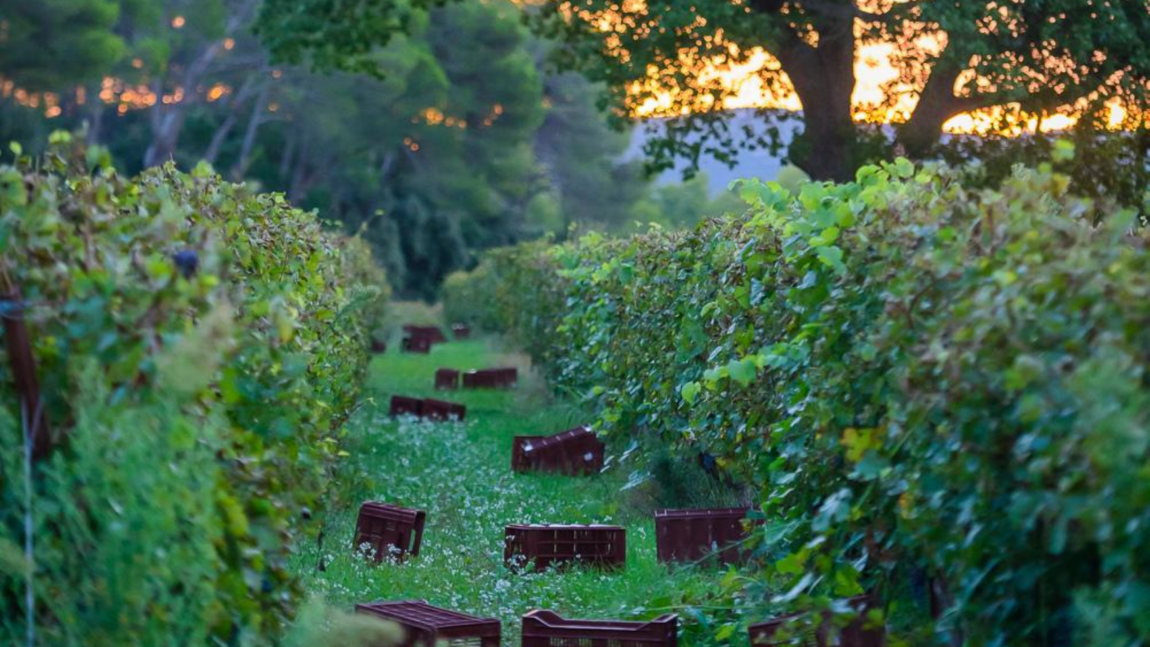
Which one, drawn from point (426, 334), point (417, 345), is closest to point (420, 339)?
point (417, 345)

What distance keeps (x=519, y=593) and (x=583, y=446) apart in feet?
14.9

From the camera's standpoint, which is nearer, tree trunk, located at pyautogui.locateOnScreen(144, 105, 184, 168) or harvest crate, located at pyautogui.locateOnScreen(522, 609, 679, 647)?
harvest crate, located at pyautogui.locateOnScreen(522, 609, 679, 647)

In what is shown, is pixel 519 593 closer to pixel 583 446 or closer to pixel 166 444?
pixel 166 444

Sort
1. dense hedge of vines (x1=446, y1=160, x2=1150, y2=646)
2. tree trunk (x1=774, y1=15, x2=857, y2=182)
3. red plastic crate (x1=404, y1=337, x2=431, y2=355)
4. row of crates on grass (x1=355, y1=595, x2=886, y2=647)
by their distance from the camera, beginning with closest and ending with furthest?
dense hedge of vines (x1=446, y1=160, x2=1150, y2=646)
row of crates on grass (x1=355, y1=595, x2=886, y2=647)
tree trunk (x1=774, y1=15, x2=857, y2=182)
red plastic crate (x1=404, y1=337, x2=431, y2=355)

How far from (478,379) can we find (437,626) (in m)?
14.6

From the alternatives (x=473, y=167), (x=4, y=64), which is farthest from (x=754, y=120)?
(x=473, y=167)

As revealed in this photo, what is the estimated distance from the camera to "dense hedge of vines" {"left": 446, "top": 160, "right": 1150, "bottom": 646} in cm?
296

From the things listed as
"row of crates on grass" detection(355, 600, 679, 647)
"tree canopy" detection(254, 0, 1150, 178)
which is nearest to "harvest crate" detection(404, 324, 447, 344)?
"tree canopy" detection(254, 0, 1150, 178)

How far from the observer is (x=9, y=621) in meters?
3.21

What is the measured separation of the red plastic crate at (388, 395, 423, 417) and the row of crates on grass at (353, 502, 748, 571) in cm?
788

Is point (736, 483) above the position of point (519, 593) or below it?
above

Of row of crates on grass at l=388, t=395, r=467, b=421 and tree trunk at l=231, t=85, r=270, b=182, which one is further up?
tree trunk at l=231, t=85, r=270, b=182

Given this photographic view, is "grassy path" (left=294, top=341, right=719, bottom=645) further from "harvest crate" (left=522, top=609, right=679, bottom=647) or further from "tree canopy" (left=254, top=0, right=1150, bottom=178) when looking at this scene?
"tree canopy" (left=254, top=0, right=1150, bottom=178)

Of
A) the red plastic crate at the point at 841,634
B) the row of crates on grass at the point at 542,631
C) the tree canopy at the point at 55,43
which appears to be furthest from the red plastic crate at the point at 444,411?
the tree canopy at the point at 55,43
